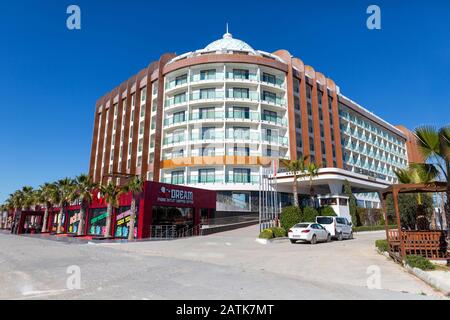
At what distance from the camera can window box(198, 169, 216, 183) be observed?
4188 cm

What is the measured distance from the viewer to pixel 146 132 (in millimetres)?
49750

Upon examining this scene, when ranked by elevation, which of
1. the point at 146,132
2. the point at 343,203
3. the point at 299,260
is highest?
the point at 146,132

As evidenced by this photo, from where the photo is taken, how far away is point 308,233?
2031 cm

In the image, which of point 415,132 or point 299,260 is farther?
point 299,260

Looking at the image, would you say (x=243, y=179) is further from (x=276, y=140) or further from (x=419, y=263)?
(x=419, y=263)

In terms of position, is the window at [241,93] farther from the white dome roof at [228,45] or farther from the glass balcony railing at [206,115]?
the white dome roof at [228,45]

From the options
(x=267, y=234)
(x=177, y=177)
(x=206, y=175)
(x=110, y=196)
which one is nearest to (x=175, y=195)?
(x=110, y=196)

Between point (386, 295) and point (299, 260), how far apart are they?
6.25 m

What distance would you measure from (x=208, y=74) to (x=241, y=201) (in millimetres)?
19553
